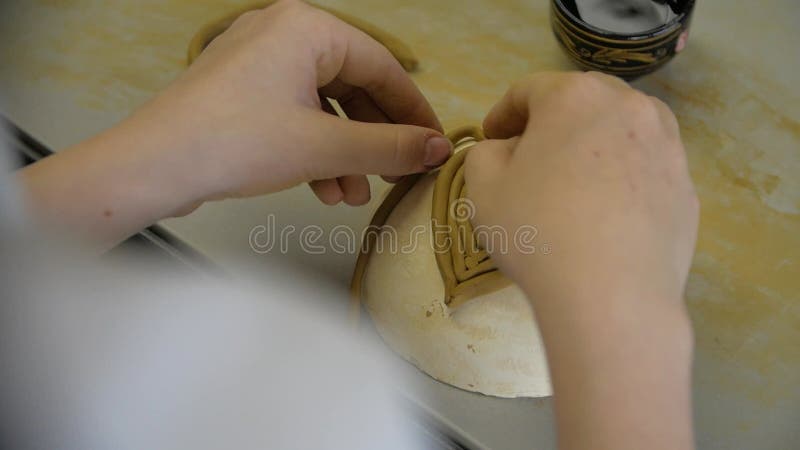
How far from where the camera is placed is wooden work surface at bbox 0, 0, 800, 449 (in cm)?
81

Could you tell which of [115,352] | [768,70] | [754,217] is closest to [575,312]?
[115,352]

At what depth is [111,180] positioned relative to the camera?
1.96 ft

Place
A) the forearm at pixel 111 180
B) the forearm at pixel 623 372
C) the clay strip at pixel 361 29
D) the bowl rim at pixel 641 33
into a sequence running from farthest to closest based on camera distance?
the clay strip at pixel 361 29, the bowl rim at pixel 641 33, the forearm at pixel 111 180, the forearm at pixel 623 372

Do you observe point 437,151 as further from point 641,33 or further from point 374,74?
point 641,33

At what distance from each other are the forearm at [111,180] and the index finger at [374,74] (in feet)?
0.55

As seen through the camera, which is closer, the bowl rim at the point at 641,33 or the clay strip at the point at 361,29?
the bowl rim at the point at 641,33

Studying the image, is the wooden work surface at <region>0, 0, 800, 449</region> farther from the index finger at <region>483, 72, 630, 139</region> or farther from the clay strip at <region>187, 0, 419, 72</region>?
the index finger at <region>483, 72, 630, 139</region>

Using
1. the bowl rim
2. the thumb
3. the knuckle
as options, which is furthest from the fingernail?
the bowl rim

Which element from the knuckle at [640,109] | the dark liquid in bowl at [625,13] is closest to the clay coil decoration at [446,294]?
the knuckle at [640,109]

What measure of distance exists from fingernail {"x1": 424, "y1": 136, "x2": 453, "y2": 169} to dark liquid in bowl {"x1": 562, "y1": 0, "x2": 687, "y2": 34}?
0.36 m

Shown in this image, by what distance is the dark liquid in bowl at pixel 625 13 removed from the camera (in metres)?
0.97

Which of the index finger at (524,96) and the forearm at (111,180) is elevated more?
the index finger at (524,96)

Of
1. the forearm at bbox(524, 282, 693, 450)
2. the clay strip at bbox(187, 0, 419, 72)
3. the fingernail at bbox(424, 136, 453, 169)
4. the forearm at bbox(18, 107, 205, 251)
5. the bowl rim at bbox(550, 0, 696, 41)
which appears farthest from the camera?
the clay strip at bbox(187, 0, 419, 72)

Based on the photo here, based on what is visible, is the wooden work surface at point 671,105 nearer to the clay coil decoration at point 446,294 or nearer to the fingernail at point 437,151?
the clay coil decoration at point 446,294
